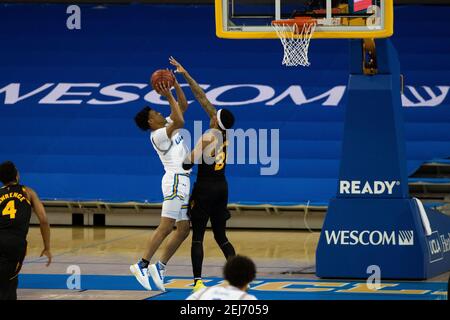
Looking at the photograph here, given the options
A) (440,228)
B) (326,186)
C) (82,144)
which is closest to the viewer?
(440,228)

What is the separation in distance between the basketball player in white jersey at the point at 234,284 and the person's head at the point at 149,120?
5708 millimetres

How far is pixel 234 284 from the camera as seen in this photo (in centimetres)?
580

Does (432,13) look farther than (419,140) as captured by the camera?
Yes

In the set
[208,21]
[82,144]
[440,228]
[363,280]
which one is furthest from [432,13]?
[363,280]

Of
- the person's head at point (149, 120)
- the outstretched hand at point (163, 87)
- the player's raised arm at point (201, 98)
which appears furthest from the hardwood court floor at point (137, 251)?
the outstretched hand at point (163, 87)

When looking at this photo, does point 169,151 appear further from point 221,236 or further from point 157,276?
point 157,276

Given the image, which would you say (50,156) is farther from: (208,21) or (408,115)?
(408,115)

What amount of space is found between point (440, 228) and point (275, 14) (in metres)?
3.53

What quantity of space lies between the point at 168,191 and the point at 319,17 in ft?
8.75

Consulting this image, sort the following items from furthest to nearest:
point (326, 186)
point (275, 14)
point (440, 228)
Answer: point (326, 186)
point (440, 228)
point (275, 14)

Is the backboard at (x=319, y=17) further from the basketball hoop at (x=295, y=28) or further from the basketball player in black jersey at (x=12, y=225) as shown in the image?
the basketball player in black jersey at (x=12, y=225)

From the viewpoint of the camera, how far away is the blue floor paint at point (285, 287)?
34.4 ft

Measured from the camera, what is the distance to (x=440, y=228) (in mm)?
12641

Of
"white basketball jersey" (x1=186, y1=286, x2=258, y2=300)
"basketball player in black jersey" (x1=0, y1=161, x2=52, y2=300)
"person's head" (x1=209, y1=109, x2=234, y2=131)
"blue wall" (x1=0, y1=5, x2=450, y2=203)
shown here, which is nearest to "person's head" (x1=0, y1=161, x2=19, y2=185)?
"basketball player in black jersey" (x1=0, y1=161, x2=52, y2=300)
